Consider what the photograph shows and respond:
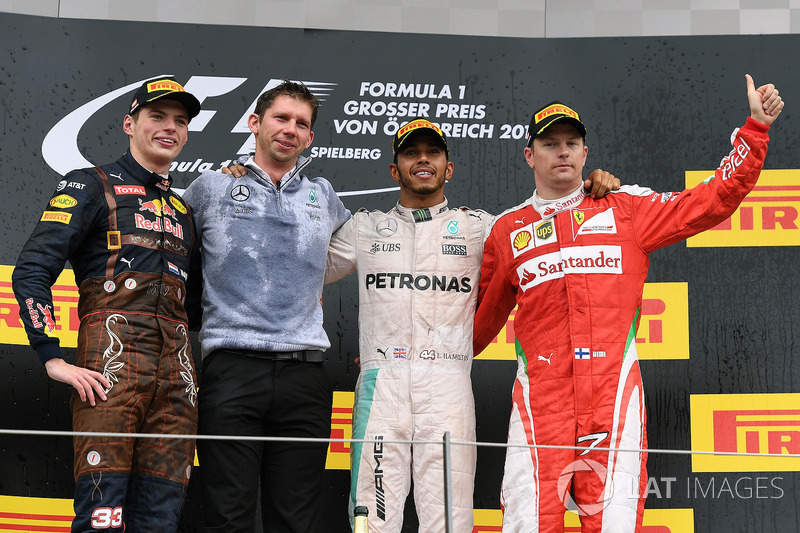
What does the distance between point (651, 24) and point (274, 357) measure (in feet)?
6.49

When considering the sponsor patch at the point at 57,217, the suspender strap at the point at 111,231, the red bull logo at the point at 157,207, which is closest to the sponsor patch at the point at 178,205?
the red bull logo at the point at 157,207

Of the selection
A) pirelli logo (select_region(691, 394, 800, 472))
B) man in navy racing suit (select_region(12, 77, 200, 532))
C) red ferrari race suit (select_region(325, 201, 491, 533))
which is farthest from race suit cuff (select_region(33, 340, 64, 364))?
pirelli logo (select_region(691, 394, 800, 472))

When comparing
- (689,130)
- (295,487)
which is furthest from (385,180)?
(295,487)

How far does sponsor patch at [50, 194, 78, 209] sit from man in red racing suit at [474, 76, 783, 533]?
114cm

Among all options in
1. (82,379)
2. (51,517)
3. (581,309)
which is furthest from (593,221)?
(51,517)

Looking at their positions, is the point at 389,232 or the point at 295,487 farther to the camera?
the point at 389,232

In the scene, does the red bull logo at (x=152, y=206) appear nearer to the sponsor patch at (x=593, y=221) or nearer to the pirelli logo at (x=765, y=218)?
the sponsor patch at (x=593, y=221)

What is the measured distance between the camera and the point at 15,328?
302 cm

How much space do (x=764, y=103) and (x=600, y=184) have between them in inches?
18.0

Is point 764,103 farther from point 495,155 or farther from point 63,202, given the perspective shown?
point 63,202

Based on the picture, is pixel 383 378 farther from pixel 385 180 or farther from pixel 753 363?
pixel 753 363

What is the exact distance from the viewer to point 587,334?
7.47ft

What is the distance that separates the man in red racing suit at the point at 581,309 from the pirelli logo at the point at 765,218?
2.79 ft

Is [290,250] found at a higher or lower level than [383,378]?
higher
